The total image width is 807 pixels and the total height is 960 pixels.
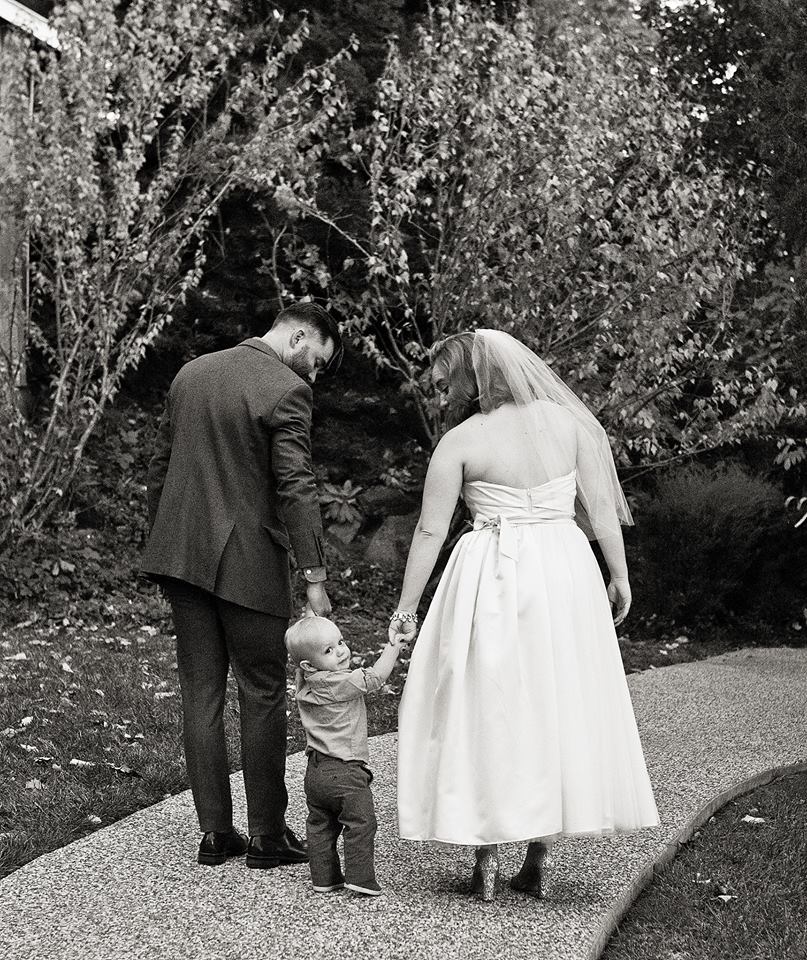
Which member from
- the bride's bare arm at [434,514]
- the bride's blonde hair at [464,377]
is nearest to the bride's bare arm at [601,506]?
the bride's blonde hair at [464,377]

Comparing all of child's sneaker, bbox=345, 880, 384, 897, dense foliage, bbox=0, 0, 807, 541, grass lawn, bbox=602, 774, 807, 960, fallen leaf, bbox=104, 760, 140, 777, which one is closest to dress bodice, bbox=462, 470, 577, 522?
child's sneaker, bbox=345, 880, 384, 897

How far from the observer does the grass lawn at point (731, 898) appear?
3.81 metres

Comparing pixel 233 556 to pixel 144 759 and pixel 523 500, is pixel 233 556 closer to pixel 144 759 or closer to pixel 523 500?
pixel 523 500

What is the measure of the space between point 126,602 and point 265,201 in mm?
4669

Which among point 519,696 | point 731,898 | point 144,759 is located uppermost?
point 519,696

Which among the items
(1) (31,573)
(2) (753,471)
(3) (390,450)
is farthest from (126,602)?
(2) (753,471)

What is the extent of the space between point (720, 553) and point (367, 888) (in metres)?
6.92

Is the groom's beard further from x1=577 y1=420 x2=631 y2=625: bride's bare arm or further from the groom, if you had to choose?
x1=577 y1=420 x2=631 y2=625: bride's bare arm

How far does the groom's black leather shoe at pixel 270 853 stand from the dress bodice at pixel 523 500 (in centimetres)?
134

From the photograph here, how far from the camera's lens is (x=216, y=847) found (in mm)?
Answer: 4168

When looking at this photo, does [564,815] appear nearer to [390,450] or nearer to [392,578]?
[392,578]

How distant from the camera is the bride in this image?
12.4ft

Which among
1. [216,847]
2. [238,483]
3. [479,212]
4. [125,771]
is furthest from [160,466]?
[479,212]

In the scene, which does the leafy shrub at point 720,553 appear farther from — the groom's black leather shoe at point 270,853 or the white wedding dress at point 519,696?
the groom's black leather shoe at point 270,853
